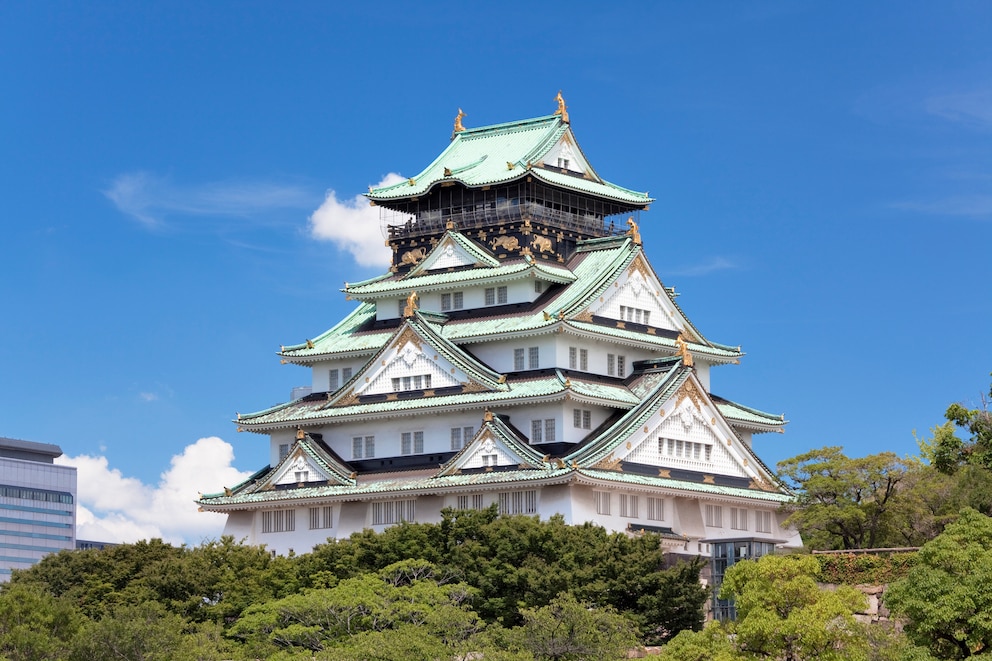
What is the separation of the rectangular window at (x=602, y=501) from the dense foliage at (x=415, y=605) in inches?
285

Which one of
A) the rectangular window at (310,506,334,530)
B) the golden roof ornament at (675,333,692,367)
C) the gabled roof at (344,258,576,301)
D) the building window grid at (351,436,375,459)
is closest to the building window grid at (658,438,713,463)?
the golden roof ornament at (675,333,692,367)

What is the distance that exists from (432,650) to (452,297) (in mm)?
31112

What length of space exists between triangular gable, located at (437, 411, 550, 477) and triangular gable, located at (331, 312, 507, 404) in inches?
120

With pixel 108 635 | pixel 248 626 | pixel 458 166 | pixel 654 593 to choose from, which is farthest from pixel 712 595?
pixel 458 166

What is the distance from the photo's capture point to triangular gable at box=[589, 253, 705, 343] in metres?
90.1

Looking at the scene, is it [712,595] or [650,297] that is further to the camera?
[650,297]

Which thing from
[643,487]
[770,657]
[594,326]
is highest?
[594,326]

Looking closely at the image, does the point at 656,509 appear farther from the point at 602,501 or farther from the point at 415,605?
the point at 415,605

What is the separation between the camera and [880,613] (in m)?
68.4

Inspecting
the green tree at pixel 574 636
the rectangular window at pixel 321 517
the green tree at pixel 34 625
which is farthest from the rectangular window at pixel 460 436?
the green tree at pixel 574 636

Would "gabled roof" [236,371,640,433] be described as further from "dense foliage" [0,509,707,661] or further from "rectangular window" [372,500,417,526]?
"dense foliage" [0,509,707,661]

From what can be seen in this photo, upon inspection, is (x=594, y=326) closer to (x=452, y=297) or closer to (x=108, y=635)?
(x=452, y=297)

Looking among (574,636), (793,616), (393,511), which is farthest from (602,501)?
(793,616)

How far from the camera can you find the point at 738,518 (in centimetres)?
8912
